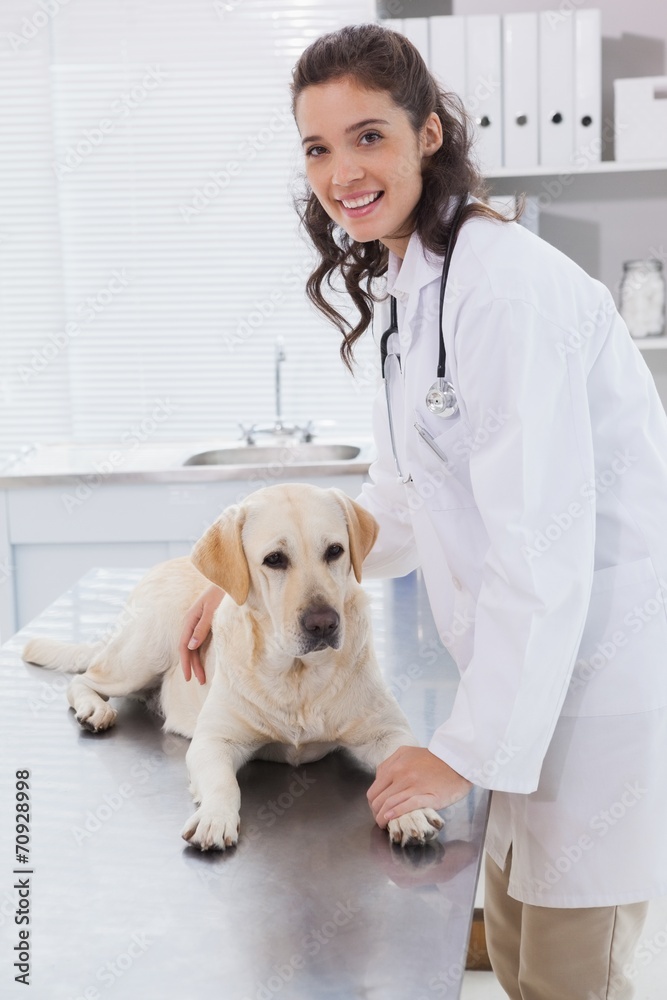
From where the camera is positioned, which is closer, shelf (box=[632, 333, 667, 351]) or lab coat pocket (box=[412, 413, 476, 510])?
lab coat pocket (box=[412, 413, 476, 510])

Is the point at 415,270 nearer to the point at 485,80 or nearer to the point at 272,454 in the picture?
the point at 485,80

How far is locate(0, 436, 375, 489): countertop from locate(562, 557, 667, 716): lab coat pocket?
200 cm

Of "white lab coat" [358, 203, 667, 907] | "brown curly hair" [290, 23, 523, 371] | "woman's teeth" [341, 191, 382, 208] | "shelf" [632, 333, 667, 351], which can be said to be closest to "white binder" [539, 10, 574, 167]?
"shelf" [632, 333, 667, 351]

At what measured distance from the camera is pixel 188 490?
331 cm

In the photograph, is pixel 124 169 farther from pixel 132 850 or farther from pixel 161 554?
pixel 132 850

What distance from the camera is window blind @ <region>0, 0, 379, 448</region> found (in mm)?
3916

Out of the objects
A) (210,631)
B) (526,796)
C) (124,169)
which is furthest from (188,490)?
(526,796)

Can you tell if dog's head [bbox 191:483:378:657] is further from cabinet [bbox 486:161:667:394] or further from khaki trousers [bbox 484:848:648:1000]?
cabinet [bbox 486:161:667:394]

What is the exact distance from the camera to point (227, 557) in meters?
1.38

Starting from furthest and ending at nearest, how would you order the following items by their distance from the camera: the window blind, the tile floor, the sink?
1. the window blind
2. the sink
3. the tile floor

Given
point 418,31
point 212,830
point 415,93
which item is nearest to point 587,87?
point 418,31

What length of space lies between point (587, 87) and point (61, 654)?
8.17 feet

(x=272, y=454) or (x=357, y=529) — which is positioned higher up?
(x=357, y=529)

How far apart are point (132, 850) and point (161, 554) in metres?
2.24
